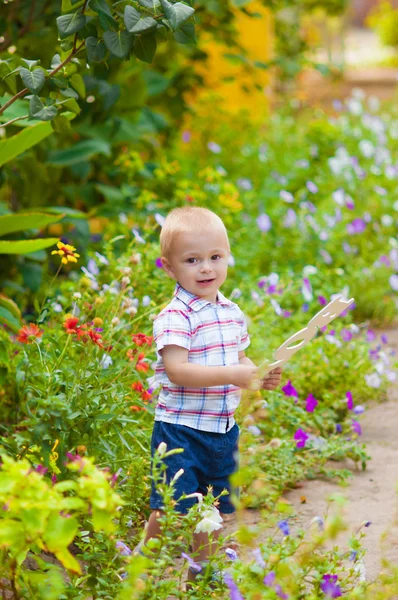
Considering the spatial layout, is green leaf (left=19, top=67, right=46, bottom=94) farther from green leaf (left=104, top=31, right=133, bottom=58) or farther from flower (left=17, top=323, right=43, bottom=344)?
flower (left=17, top=323, right=43, bottom=344)

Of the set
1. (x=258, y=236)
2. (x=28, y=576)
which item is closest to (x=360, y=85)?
(x=258, y=236)

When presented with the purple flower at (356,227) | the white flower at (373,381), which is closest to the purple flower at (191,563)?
the white flower at (373,381)

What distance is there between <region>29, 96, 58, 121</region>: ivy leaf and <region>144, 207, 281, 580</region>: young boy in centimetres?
40

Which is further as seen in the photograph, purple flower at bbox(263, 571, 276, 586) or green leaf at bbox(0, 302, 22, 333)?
green leaf at bbox(0, 302, 22, 333)

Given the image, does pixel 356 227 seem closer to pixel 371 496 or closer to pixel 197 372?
pixel 371 496

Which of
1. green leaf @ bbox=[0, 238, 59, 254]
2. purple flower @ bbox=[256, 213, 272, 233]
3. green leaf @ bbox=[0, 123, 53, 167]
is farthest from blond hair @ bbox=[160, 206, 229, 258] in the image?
purple flower @ bbox=[256, 213, 272, 233]

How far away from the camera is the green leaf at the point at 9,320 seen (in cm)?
309

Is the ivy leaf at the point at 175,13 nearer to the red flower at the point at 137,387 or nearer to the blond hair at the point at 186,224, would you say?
the blond hair at the point at 186,224

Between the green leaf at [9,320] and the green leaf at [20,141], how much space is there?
52cm

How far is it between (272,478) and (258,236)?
86.1 inches

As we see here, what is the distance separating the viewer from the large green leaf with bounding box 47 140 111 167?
4.33 m

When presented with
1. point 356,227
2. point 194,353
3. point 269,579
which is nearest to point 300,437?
point 194,353

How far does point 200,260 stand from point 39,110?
56 cm

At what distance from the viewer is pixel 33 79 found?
227 centimetres
